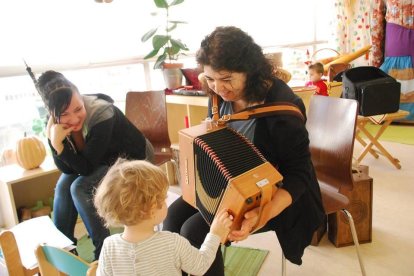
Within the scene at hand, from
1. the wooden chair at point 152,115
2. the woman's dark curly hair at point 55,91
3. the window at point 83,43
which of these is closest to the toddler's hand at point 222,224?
the woman's dark curly hair at point 55,91

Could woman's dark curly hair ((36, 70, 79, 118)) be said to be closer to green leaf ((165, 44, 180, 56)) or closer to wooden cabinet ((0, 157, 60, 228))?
wooden cabinet ((0, 157, 60, 228))

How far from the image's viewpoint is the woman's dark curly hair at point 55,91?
1.54 meters

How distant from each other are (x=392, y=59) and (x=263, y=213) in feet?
12.2

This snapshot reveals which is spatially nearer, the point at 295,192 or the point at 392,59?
the point at 295,192

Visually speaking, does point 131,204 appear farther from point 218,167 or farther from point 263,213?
point 263,213

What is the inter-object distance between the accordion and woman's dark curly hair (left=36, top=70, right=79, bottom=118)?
0.69 metres

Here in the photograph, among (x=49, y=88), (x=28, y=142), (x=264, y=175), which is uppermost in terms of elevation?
(x=49, y=88)

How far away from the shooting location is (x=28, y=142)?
7.06 feet

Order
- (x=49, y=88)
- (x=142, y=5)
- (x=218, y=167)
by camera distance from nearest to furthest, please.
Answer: (x=218, y=167)
(x=49, y=88)
(x=142, y=5)

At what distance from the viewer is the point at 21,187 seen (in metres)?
2.29

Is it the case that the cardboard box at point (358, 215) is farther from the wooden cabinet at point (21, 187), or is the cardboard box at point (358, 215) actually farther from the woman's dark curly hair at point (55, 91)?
the wooden cabinet at point (21, 187)

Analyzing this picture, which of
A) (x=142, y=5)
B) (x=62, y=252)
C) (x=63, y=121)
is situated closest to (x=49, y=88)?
(x=63, y=121)

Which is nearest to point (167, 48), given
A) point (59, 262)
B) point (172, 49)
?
point (172, 49)

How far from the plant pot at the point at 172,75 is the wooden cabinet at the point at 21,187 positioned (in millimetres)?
982
